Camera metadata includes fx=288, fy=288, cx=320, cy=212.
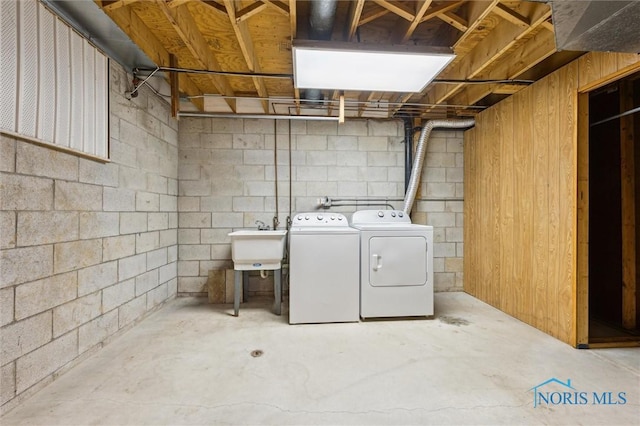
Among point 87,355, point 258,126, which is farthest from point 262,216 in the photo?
point 87,355

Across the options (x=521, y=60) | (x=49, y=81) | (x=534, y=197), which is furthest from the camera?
(x=534, y=197)

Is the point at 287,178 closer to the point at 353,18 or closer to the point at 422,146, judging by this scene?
the point at 422,146

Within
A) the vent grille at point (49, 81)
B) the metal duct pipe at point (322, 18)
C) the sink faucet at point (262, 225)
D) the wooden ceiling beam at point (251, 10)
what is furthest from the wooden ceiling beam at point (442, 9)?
the sink faucet at point (262, 225)

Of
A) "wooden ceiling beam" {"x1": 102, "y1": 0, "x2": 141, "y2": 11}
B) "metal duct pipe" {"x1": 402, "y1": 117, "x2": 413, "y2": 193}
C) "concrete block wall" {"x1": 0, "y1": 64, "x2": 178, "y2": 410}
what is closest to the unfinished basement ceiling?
"wooden ceiling beam" {"x1": 102, "y1": 0, "x2": 141, "y2": 11}

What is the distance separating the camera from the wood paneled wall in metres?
2.29

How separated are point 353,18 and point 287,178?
2.11 metres

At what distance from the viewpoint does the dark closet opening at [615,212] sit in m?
2.62

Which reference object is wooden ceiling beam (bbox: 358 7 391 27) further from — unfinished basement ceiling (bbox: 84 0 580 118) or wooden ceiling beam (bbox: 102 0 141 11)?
wooden ceiling beam (bbox: 102 0 141 11)

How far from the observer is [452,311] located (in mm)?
3166

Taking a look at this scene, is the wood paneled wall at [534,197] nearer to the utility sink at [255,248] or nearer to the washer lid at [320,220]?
the washer lid at [320,220]

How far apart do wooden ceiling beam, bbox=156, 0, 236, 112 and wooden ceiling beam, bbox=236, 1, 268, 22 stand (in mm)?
429

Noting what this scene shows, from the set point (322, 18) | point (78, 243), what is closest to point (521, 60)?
point (322, 18)

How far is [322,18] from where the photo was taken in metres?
1.95

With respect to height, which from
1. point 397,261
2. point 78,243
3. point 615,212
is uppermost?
point 615,212
